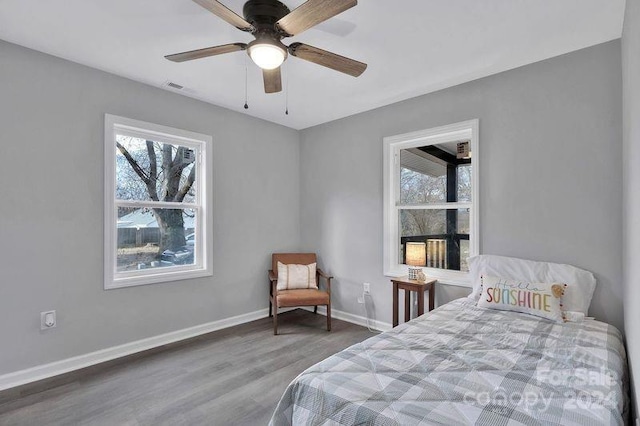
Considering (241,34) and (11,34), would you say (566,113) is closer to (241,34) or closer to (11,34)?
(241,34)

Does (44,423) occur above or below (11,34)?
below

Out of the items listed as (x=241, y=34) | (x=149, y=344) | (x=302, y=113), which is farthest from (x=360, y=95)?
(x=149, y=344)

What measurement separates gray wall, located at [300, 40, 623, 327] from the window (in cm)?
204

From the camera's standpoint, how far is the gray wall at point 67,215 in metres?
2.50

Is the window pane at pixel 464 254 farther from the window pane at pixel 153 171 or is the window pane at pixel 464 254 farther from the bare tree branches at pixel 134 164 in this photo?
the bare tree branches at pixel 134 164

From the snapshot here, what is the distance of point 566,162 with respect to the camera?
8.52ft

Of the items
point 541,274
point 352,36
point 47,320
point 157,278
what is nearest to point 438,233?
point 541,274

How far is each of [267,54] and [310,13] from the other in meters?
0.42

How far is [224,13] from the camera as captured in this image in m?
1.75

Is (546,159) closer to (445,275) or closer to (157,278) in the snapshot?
(445,275)

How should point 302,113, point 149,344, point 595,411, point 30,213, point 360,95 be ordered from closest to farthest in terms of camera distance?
point 595,411, point 30,213, point 149,344, point 360,95, point 302,113

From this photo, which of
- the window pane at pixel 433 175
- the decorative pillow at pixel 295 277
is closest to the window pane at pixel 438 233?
the window pane at pixel 433 175

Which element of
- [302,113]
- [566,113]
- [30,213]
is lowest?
[30,213]

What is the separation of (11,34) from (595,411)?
161 inches
